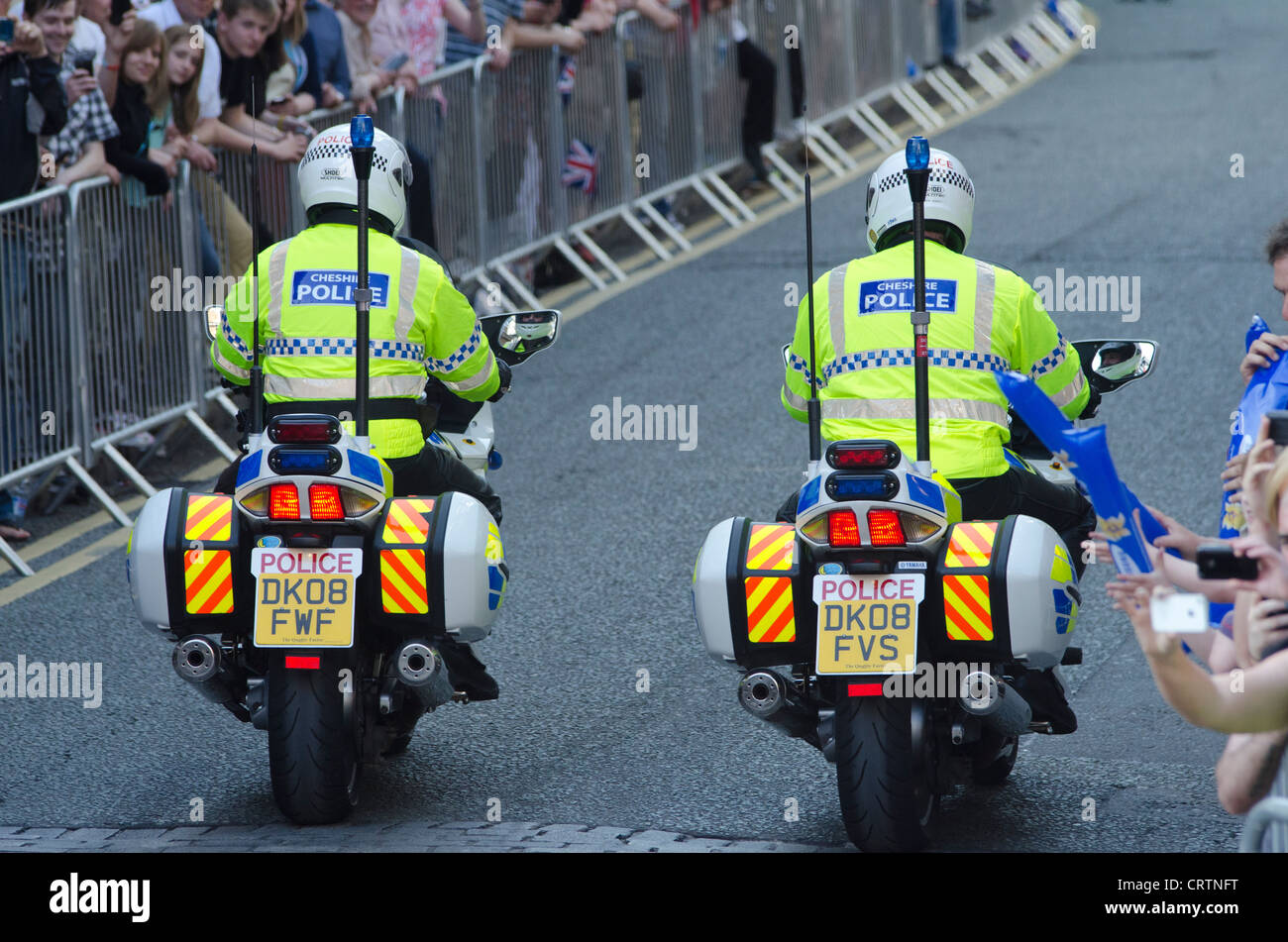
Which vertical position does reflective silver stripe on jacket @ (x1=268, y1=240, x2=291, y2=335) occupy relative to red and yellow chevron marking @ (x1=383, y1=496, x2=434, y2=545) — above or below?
above

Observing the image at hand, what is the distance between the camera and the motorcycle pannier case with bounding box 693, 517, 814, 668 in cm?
551

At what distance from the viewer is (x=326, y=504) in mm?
5801

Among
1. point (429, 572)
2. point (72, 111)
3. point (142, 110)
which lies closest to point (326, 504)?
point (429, 572)

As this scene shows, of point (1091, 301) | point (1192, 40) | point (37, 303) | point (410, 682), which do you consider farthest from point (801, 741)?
point (1192, 40)

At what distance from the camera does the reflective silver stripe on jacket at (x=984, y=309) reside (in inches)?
229

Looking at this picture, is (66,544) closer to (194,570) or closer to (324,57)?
(194,570)

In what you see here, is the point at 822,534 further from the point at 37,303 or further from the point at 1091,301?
the point at 1091,301

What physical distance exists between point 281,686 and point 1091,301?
812 centimetres

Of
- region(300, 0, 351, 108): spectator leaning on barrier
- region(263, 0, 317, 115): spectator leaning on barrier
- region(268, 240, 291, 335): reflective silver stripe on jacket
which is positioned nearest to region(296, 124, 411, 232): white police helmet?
region(268, 240, 291, 335): reflective silver stripe on jacket

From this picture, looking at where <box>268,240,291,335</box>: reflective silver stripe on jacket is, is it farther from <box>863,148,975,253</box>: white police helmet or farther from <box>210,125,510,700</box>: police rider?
<box>863,148,975,253</box>: white police helmet

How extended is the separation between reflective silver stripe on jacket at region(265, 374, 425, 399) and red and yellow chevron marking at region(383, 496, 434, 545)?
423 mm

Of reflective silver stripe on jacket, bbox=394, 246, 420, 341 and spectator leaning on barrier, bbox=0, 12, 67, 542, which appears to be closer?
reflective silver stripe on jacket, bbox=394, 246, 420, 341

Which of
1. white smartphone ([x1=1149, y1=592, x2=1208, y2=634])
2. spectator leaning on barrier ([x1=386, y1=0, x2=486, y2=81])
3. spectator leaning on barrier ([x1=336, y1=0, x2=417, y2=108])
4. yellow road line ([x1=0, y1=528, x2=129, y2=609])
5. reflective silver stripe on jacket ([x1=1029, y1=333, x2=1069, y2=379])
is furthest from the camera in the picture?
spectator leaning on barrier ([x1=386, y1=0, x2=486, y2=81])

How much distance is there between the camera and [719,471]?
9969 mm
